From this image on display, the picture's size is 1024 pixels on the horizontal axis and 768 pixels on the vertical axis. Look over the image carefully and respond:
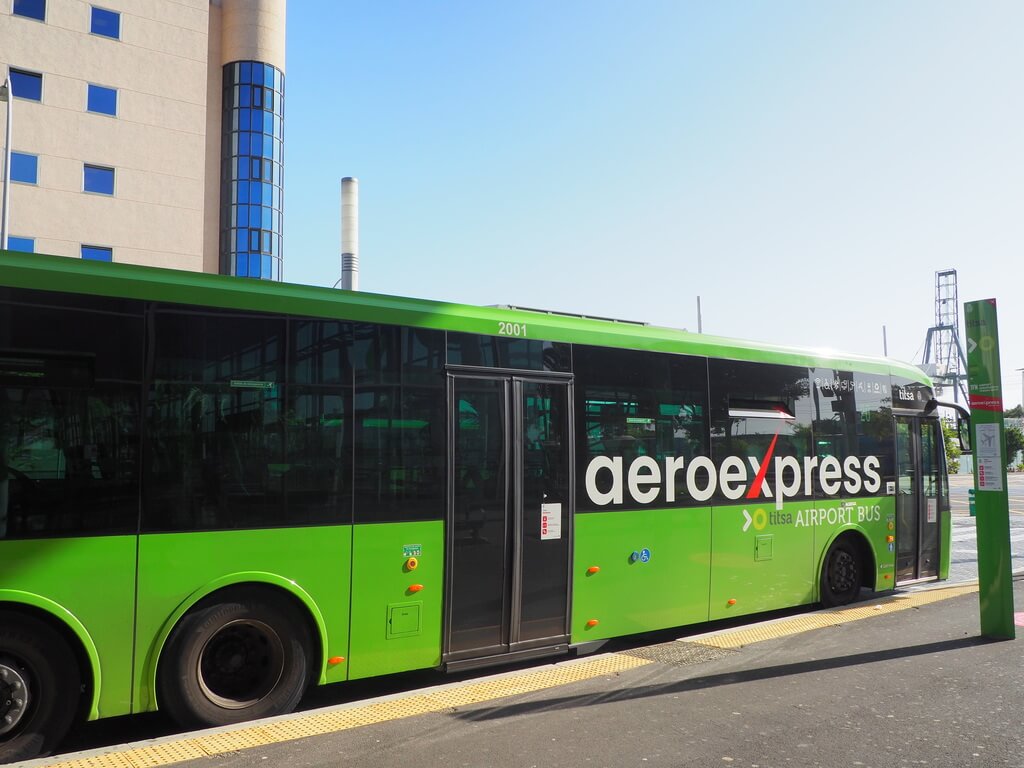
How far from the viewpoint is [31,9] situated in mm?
30766

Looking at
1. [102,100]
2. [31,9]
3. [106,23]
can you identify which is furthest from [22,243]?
[106,23]

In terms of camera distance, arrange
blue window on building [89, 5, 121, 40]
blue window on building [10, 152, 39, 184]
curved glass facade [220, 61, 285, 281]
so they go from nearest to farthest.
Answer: blue window on building [10, 152, 39, 184], blue window on building [89, 5, 121, 40], curved glass facade [220, 61, 285, 281]

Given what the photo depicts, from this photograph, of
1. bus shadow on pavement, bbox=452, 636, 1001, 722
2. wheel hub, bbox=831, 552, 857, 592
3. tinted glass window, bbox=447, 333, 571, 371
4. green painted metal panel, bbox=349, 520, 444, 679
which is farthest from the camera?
wheel hub, bbox=831, 552, 857, 592

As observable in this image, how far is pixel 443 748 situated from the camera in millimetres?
5062

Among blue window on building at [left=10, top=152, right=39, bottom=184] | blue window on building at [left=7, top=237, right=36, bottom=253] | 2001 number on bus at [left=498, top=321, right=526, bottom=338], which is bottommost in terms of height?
2001 number on bus at [left=498, top=321, right=526, bottom=338]

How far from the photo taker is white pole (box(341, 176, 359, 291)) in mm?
34438

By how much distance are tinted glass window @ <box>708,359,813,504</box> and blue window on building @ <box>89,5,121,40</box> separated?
1267 inches

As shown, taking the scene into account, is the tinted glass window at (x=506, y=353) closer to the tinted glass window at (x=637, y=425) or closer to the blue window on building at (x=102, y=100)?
the tinted glass window at (x=637, y=425)

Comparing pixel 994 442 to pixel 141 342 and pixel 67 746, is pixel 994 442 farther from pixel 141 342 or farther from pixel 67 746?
pixel 67 746

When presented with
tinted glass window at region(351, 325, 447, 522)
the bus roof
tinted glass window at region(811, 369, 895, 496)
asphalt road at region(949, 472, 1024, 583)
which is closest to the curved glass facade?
asphalt road at region(949, 472, 1024, 583)

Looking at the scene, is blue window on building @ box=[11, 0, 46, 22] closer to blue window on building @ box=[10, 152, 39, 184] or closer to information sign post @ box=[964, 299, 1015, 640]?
blue window on building @ box=[10, 152, 39, 184]

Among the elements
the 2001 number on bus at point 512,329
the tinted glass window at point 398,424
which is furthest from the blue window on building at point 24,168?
the tinted glass window at point 398,424

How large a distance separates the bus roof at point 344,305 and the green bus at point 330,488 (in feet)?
0.06

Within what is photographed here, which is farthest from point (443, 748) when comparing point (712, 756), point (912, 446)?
point (912, 446)
